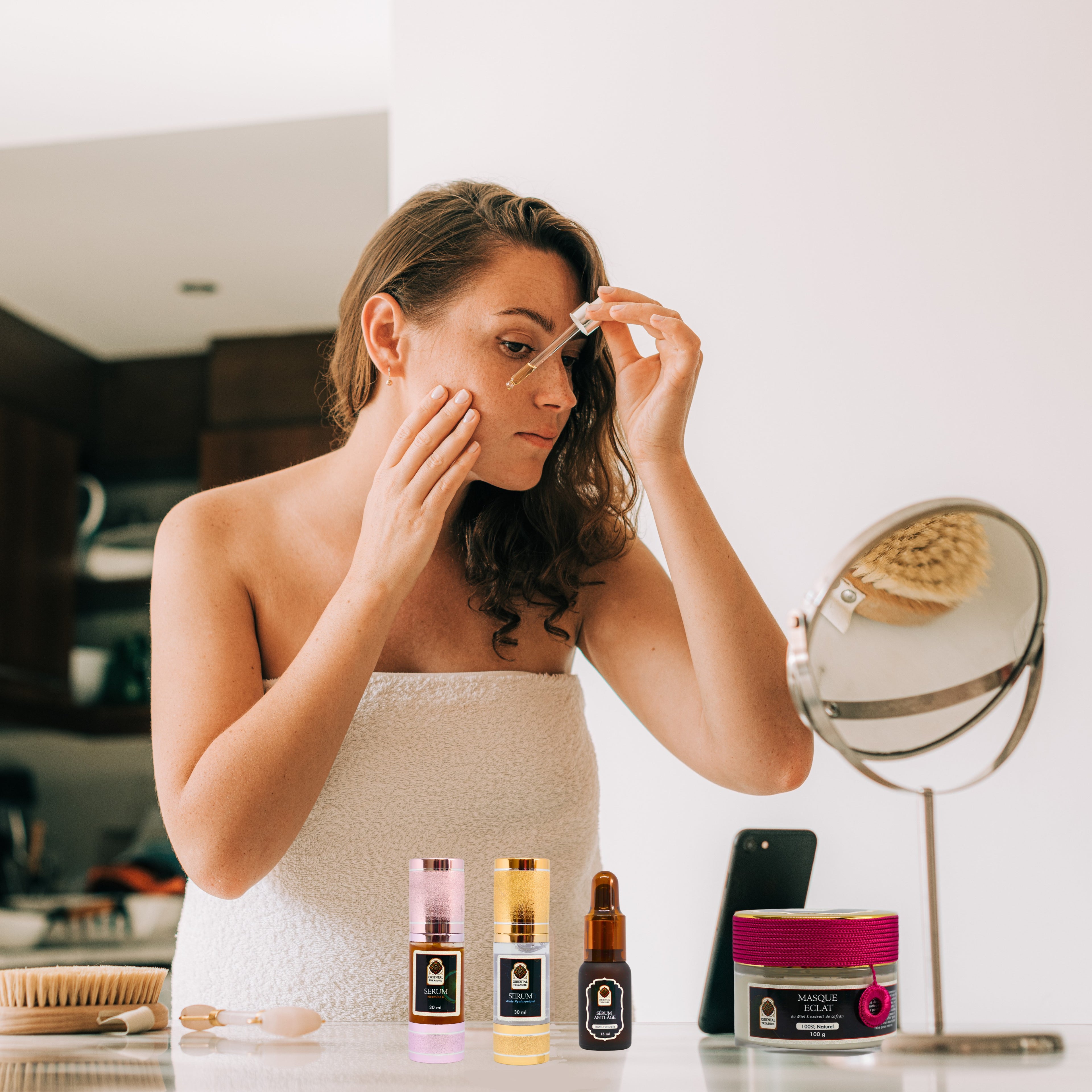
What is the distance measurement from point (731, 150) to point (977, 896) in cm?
96

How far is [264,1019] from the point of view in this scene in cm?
77

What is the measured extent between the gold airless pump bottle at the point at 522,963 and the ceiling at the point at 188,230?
5.74ft

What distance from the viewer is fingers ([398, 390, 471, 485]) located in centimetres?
91

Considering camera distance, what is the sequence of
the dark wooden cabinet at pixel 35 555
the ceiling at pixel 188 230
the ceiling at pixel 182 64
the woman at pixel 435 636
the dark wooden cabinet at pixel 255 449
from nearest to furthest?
the woman at pixel 435 636
the ceiling at pixel 182 64
the ceiling at pixel 188 230
the dark wooden cabinet at pixel 35 555
the dark wooden cabinet at pixel 255 449

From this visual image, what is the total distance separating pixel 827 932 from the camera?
0.69m

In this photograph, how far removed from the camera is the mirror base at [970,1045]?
0.70 m

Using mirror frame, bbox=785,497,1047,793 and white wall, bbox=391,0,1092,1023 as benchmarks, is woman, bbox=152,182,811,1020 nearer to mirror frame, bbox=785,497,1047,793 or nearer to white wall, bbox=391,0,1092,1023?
mirror frame, bbox=785,497,1047,793

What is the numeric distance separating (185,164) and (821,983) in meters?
2.15

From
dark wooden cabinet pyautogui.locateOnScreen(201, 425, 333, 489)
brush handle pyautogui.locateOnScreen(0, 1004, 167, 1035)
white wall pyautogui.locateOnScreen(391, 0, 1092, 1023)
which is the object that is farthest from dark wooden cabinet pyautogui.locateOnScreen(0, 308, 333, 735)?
brush handle pyautogui.locateOnScreen(0, 1004, 167, 1035)

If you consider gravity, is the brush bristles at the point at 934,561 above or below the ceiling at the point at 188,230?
below

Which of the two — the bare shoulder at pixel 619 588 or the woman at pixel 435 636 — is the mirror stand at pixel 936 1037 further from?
the bare shoulder at pixel 619 588

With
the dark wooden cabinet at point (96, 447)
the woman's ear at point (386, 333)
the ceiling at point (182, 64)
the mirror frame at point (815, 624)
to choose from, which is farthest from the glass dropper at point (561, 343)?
the dark wooden cabinet at point (96, 447)

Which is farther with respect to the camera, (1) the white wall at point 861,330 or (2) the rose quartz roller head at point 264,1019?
(1) the white wall at point 861,330

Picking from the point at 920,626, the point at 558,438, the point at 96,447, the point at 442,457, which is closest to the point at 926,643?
the point at 920,626
